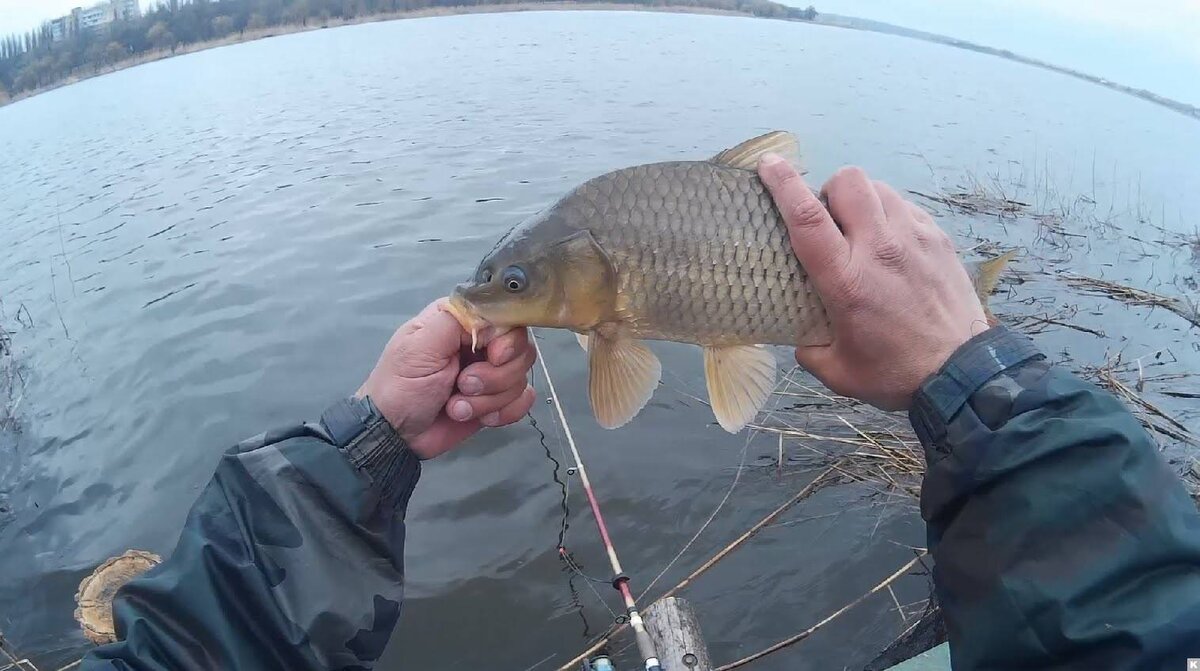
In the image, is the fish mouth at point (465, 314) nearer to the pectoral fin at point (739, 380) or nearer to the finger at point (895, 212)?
the pectoral fin at point (739, 380)

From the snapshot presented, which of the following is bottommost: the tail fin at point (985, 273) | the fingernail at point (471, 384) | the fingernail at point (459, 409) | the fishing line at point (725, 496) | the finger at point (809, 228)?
the fishing line at point (725, 496)

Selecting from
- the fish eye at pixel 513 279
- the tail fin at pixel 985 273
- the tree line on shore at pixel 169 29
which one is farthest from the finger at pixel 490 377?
the tree line on shore at pixel 169 29

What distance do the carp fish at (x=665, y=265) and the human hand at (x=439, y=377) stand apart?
0.08m

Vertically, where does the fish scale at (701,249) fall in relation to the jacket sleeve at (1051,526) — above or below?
above

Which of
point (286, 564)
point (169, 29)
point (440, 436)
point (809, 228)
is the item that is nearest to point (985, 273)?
point (809, 228)

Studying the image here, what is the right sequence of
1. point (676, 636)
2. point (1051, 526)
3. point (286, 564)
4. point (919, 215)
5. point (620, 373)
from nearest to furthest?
1. point (1051, 526)
2. point (286, 564)
3. point (919, 215)
4. point (620, 373)
5. point (676, 636)

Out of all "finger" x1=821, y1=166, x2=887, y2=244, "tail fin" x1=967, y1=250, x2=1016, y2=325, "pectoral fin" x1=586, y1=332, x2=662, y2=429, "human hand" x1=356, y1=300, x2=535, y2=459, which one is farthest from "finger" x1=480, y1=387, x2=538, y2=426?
"tail fin" x1=967, y1=250, x2=1016, y2=325

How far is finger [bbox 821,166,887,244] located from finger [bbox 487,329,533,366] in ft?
3.52

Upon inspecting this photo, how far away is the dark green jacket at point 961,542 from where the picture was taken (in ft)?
4.44

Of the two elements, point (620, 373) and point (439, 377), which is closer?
point (439, 377)

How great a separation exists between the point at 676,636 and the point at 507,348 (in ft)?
6.59

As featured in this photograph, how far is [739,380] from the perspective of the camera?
259cm

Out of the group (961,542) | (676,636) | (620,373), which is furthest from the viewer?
(676,636)

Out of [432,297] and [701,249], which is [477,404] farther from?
[432,297]
